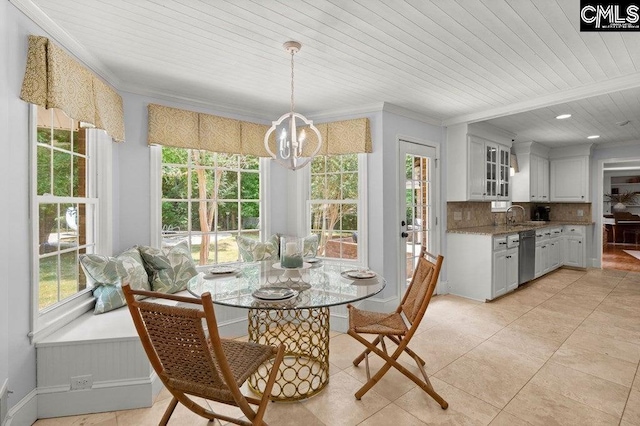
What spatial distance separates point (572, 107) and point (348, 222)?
2964 mm

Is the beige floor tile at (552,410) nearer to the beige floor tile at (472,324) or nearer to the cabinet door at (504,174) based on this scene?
the beige floor tile at (472,324)

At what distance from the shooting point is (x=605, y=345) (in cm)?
298

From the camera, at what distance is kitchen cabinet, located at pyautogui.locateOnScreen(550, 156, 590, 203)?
20.2ft

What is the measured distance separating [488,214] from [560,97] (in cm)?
240

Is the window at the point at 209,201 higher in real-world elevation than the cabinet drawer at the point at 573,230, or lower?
higher

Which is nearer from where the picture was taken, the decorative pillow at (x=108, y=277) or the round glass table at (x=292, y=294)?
the round glass table at (x=292, y=294)

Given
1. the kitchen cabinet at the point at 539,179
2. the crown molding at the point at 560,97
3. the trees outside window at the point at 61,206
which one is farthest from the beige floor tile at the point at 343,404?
the kitchen cabinet at the point at 539,179

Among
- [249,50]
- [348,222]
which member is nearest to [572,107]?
[348,222]

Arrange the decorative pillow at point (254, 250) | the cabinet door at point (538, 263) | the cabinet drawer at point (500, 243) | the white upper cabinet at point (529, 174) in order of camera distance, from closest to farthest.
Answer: the decorative pillow at point (254, 250) → the cabinet drawer at point (500, 243) → the cabinet door at point (538, 263) → the white upper cabinet at point (529, 174)

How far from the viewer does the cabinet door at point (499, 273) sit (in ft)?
14.0

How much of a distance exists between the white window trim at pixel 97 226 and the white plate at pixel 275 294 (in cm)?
137

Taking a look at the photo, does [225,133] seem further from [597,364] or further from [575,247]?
[575,247]

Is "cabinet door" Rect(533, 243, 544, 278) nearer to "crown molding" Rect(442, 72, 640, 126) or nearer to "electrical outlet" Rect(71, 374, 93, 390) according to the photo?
"crown molding" Rect(442, 72, 640, 126)

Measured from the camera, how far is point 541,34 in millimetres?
2303
